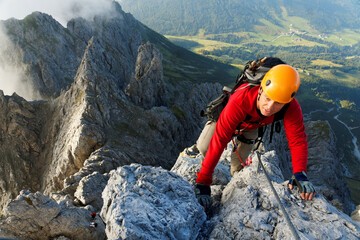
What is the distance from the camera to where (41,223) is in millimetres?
9398

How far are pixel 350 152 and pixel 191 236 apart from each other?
190924 millimetres

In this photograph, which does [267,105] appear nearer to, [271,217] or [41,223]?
[271,217]

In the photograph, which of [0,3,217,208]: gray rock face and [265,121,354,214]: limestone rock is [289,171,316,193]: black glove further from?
[265,121,354,214]: limestone rock

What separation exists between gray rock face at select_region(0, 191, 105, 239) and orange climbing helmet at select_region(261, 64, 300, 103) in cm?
883

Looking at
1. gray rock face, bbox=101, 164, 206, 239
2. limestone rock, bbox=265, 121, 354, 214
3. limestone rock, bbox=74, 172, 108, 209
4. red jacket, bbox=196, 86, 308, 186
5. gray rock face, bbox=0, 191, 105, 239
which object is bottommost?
limestone rock, bbox=265, 121, 354, 214

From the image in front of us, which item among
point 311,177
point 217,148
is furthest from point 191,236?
point 311,177

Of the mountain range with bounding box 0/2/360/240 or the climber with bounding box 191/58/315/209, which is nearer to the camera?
the climber with bounding box 191/58/315/209

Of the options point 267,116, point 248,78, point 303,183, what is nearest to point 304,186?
point 303,183

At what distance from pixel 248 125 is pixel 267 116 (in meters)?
0.72

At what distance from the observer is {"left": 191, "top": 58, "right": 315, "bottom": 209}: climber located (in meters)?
5.89

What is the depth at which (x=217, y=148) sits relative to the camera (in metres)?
6.96

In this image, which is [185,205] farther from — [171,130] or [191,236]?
[171,130]

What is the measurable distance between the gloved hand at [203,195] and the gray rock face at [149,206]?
0.36 meters

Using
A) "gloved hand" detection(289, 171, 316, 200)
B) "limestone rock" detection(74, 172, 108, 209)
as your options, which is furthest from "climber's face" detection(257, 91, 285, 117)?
"limestone rock" detection(74, 172, 108, 209)
